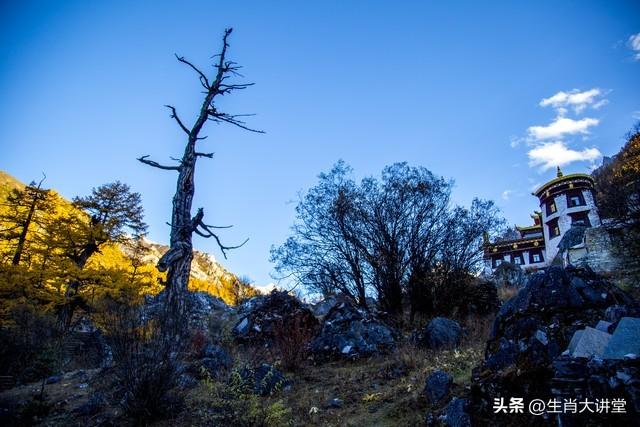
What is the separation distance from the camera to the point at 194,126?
288 inches

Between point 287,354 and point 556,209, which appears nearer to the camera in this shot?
point 287,354

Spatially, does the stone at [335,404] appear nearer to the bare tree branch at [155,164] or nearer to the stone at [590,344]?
the stone at [590,344]

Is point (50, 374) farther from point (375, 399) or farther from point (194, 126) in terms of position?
point (375, 399)

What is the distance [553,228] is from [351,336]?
35.1 m

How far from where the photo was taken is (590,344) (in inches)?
112

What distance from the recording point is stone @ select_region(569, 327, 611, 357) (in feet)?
9.06

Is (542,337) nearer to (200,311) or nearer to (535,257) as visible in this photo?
(200,311)

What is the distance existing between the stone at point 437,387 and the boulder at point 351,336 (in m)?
3.88

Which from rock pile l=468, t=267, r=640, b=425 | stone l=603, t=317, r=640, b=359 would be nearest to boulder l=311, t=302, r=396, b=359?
rock pile l=468, t=267, r=640, b=425

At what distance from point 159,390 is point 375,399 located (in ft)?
9.78

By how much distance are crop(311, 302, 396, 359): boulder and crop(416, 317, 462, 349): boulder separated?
3.19ft

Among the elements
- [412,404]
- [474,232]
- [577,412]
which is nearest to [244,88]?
[412,404]

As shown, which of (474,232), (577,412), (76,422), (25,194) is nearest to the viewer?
(577,412)

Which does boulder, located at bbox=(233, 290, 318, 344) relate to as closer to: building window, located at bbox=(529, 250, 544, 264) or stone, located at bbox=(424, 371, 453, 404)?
stone, located at bbox=(424, 371, 453, 404)
